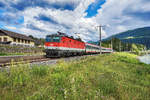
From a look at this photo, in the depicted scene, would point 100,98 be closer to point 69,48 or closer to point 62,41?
point 62,41

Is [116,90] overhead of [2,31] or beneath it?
beneath

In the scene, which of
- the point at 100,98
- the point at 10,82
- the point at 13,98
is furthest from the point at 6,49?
the point at 100,98

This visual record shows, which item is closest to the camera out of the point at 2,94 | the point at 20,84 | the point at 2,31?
the point at 2,94

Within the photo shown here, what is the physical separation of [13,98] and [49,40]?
13.2m

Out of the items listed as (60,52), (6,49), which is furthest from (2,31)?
(60,52)

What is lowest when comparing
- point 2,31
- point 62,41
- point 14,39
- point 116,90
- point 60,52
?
point 116,90

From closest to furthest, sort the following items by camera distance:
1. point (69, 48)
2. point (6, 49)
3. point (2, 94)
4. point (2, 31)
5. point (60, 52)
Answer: point (2, 94) → point (60, 52) → point (69, 48) → point (6, 49) → point (2, 31)

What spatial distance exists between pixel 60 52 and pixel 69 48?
3129 mm

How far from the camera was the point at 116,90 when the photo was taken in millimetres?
3320

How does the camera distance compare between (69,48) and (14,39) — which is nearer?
(69,48)

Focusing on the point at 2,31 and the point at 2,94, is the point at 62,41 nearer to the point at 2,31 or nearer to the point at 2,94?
the point at 2,94

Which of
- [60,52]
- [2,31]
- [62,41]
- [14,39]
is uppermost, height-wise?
[2,31]

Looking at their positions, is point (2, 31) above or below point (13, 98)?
above

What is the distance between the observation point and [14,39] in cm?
3500
